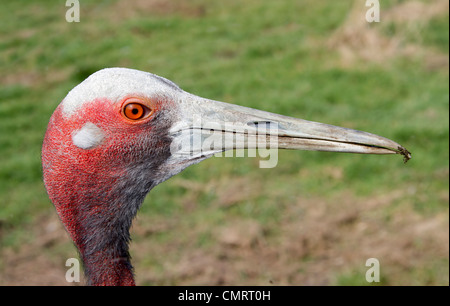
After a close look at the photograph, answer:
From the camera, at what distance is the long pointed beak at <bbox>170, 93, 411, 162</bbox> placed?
8.32 ft

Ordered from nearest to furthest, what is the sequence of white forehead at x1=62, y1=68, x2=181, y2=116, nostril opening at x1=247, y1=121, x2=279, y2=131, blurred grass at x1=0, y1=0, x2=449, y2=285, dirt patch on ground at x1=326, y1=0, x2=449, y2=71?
white forehead at x1=62, y1=68, x2=181, y2=116 < nostril opening at x1=247, y1=121, x2=279, y2=131 < blurred grass at x1=0, y1=0, x2=449, y2=285 < dirt patch on ground at x1=326, y1=0, x2=449, y2=71

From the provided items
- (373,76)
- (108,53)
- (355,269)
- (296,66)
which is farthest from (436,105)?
(108,53)

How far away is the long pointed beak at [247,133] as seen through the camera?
8.32 feet

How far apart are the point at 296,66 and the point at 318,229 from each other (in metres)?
3.61

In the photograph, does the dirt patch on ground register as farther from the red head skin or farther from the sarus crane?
the red head skin

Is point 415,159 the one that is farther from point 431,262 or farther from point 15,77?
point 15,77

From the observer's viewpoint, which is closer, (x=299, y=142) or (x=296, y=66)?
(x=299, y=142)

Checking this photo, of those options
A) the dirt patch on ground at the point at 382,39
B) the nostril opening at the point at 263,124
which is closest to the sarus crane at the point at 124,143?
the nostril opening at the point at 263,124

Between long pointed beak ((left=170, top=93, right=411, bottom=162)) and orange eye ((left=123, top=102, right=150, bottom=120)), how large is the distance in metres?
0.17

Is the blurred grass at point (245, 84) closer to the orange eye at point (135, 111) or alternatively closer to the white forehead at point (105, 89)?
the orange eye at point (135, 111)

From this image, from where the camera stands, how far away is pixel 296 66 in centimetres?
807

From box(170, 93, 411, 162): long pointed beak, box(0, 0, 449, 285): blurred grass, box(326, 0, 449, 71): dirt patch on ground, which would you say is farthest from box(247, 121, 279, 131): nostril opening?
box(326, 0, 449, 71): dirt patch on ground

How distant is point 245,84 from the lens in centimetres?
756

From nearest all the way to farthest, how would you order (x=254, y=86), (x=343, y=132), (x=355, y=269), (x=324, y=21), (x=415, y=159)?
(x=343, y=132) → (x=355, y=269) → (x=415, y=159) → (x=254, y=86) → (x=324, y=21)
